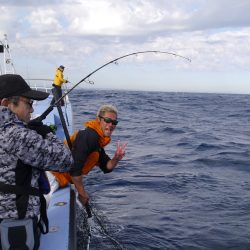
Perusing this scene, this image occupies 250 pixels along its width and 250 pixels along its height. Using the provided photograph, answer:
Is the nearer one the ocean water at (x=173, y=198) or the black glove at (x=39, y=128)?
the black glove at (x=39, y=128)

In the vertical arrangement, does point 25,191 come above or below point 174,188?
above

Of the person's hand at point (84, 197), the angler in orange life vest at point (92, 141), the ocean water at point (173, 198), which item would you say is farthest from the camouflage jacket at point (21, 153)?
the ocean water at point (173, 198)

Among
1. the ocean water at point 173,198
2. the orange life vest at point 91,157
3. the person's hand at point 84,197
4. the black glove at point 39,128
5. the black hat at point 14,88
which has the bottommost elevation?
the ocean water at point 173,198

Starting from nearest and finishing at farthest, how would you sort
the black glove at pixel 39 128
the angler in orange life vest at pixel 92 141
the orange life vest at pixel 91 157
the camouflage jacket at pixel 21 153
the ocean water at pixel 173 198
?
1. the camouflage jacket at pixel 21 153
2. the black glove at pixel 39 128
3. the angler in orange life vest at pixel 92 141
4. the orange life vest at pixel 91 157
5. the ocean water at pixel 173 198

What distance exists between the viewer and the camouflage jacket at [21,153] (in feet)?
7.93

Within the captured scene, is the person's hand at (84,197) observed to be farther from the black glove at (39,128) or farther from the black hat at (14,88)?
the black hat at (14,88)

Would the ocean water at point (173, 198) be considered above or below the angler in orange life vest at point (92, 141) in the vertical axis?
below

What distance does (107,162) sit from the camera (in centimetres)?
472

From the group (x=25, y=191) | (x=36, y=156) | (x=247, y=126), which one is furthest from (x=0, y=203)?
(x=247, y=126)

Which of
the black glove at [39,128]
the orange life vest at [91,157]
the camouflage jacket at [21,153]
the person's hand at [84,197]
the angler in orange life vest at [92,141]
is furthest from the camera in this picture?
the person's hand at [84,197]

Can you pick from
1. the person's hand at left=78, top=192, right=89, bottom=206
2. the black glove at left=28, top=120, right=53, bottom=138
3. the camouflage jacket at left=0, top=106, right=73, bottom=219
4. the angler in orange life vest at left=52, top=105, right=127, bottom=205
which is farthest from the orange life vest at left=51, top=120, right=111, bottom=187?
the camouflage jacket at left=0, top=106, right=73, bottom=219

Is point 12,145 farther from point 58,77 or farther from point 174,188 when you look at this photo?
point 58,77

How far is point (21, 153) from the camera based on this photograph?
242 cm

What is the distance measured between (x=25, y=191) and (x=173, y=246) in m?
3.27
